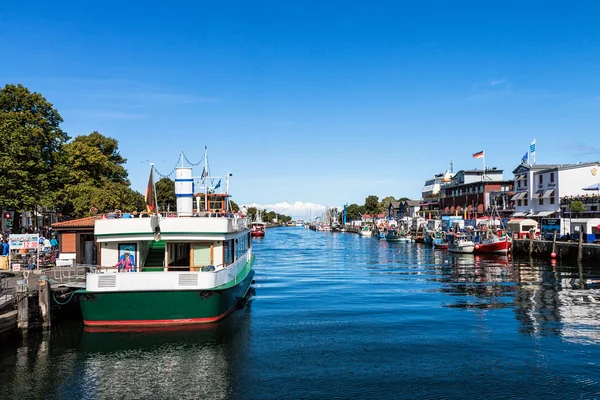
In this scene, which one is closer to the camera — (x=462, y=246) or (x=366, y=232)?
(x=462, y=246)

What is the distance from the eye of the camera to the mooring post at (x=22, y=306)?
2352 centimetres

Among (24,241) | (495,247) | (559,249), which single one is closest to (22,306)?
(24,241)

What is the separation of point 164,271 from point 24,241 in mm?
16227

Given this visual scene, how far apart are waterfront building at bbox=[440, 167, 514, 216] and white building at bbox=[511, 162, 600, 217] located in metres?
11.7

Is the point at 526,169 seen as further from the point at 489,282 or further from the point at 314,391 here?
the point at 314,391

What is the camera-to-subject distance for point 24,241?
34.4 metres

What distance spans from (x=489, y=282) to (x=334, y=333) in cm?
2386

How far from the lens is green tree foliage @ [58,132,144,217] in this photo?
58394 mm

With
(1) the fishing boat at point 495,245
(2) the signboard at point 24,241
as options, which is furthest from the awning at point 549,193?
(2) the signboard at point 24,241

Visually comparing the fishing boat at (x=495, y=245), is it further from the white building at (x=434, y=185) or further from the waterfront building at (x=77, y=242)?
the white building at (x=434, y=185)

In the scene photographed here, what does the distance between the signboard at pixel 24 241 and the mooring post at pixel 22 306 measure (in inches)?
457

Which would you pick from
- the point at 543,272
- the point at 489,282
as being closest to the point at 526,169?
the point at 543,272

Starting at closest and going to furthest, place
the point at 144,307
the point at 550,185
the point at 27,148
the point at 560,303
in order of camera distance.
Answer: the point at 144,307 → the point at 560,303 → the point at 27,148 → the point at 550,185

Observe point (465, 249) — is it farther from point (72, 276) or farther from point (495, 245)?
point (72, 276)
